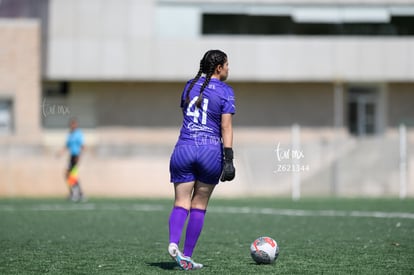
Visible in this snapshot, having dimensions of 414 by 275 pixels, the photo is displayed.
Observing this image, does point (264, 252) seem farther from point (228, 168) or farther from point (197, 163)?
point (197, 163)

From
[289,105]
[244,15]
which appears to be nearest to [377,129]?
[289,105]

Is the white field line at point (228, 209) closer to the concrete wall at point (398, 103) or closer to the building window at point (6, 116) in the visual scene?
the building window at point (6, 116)

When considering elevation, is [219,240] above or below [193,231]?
below

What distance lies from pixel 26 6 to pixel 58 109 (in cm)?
493

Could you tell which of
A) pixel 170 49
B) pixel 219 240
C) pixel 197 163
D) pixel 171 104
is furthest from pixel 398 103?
pixel 197 163

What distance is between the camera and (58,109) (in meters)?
36.9

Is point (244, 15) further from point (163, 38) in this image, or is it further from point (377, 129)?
point (377, 129)

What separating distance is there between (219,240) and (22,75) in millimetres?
25290

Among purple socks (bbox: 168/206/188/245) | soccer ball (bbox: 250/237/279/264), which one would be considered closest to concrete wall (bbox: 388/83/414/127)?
soccer ball (bbox: 250/237/279/264)

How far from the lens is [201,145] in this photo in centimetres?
891

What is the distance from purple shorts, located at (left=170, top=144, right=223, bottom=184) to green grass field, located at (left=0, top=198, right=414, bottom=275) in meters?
0.86

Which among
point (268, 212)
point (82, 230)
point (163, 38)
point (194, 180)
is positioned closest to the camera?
point (194, 180)

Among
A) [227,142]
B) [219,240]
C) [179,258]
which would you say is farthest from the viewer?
[219,240]

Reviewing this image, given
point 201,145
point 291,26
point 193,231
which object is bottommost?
point 193,231
